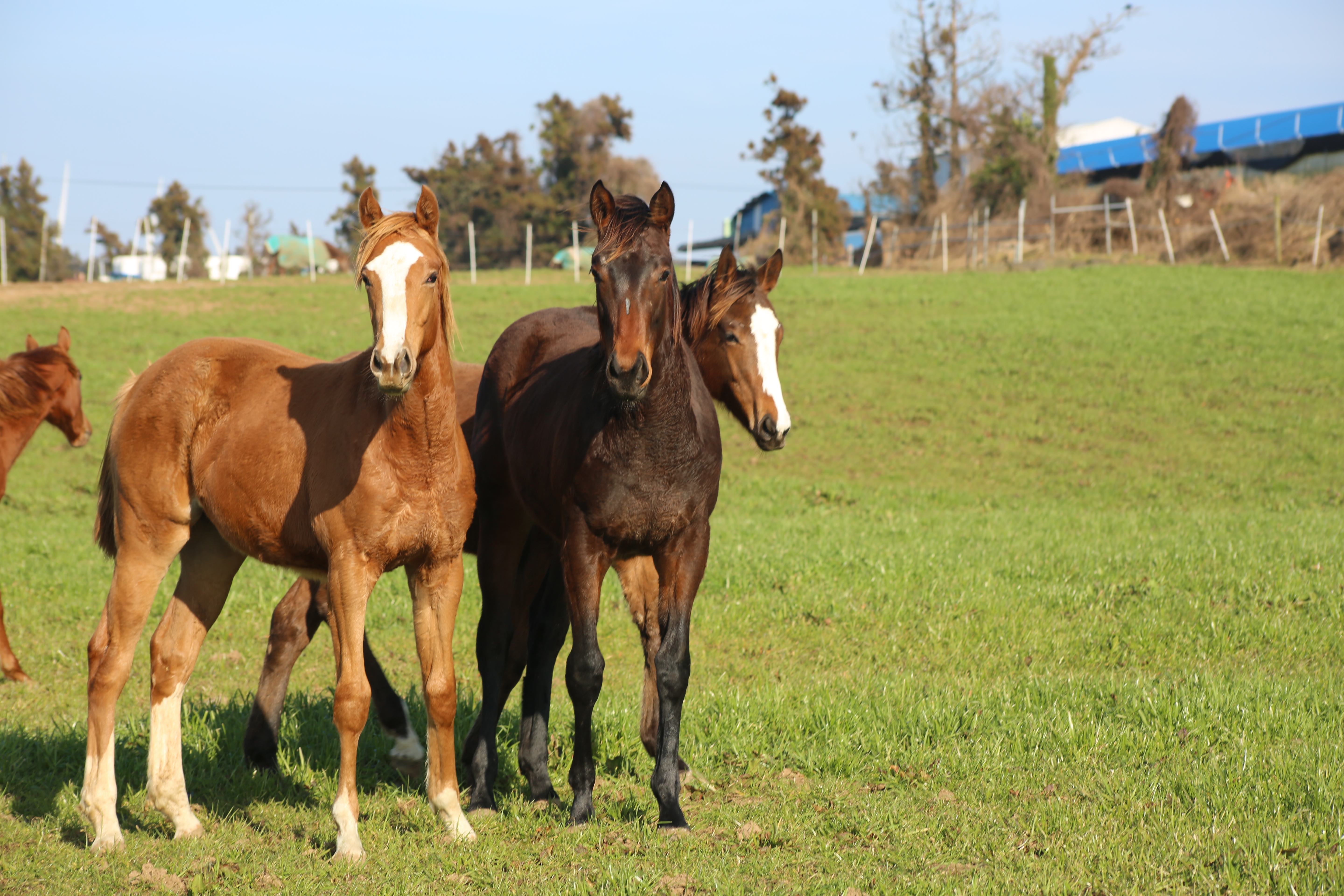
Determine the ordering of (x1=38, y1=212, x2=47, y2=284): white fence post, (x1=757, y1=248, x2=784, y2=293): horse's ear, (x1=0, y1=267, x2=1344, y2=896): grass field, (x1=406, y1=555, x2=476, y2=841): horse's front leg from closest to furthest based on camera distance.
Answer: (x1=0, y1=267, x2=1344, y2=896): grass field
(x1=406, y1=555, x2=476, y2=841): horse's front leg
(x1=757, y1=248, x2=784, y2=293): horse's ear
(x1=38, y1=212, x2=47, y2=284): white fence post

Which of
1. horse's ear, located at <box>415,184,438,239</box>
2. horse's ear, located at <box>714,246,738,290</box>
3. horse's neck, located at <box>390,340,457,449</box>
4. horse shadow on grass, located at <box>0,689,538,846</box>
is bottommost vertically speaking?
horse shadow on grass, located at <box>0,689,538,846</box>

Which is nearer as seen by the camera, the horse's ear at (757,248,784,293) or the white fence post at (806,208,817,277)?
the horse's ear at (757,248,784,293)

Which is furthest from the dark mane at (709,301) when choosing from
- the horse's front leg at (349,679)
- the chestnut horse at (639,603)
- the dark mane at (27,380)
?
the dark mane at (27,380)

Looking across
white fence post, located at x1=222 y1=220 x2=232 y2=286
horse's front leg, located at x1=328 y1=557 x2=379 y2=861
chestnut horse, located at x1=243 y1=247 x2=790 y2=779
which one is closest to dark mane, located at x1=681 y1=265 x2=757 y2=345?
chestnut horse, located at x1=243 y1=247 x2=790 y2=779

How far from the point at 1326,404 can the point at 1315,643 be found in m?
14.8

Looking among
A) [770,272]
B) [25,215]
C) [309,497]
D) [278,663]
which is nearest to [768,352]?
[770,272]

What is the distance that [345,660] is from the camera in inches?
170

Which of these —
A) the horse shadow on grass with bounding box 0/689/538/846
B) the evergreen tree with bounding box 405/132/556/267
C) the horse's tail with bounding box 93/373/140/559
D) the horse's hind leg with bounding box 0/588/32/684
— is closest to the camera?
the horse shadow on grass with bounding box 0/689/538/846

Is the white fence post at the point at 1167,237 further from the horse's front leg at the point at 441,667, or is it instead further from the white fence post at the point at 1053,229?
the horse's front leg at the point at 441,667

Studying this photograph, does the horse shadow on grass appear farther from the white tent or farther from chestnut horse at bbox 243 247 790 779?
the white tent

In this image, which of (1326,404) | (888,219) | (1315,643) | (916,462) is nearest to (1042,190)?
(888,219)

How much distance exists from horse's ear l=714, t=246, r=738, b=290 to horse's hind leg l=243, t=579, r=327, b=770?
9.05 ft

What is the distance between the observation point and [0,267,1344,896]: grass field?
4090mm

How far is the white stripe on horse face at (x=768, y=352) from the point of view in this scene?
220 inches
